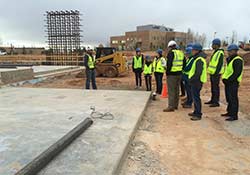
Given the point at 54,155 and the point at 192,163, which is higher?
the point at 54,155

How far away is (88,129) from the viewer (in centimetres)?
377

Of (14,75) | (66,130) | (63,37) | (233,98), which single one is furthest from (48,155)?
(63,37)

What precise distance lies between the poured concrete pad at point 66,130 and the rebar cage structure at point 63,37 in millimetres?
16144

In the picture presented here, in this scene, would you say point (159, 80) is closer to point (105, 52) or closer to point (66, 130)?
point (66, 130)

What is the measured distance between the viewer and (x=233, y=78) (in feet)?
15.7

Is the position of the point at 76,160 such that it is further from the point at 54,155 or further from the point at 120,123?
the point at 120,123

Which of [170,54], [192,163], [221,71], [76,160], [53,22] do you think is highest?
[53,22]

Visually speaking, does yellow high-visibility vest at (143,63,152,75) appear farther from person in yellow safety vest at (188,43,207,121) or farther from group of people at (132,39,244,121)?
person in yellow safety vest at (188,43,207,121)

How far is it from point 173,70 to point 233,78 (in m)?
1.28

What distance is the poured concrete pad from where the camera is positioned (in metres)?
2.56

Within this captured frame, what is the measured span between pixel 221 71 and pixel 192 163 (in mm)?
3498

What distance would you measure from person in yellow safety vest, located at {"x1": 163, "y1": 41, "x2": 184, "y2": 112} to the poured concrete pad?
66 cm

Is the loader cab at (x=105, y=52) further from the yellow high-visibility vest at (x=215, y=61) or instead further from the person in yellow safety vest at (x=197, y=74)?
the person in yellow safety vest at (x=197, y=74)

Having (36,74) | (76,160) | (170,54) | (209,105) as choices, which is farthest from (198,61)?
(36,74)
